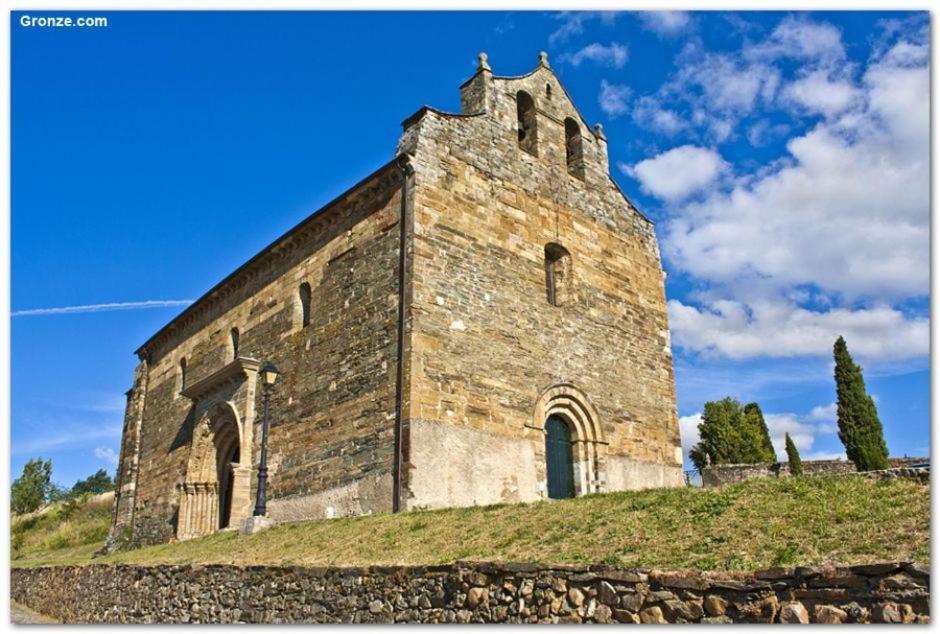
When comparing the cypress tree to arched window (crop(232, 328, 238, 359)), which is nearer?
arched window (crop(232, 328, 238, 359))

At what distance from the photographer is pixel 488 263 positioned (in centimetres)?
1625

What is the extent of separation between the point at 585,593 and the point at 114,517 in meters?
22.6

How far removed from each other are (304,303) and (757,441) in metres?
27.4

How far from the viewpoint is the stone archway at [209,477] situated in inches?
793

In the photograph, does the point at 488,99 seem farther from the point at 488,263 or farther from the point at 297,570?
the point at 297,570

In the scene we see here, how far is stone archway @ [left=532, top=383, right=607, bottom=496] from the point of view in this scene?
16.5 meters

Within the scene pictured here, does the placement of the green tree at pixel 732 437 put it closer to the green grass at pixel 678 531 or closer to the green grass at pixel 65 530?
the green grass at pixel 65 530

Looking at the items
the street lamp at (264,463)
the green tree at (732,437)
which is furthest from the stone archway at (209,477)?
the green tree at (732,437)

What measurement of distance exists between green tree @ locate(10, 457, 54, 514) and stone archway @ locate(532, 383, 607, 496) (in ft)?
133

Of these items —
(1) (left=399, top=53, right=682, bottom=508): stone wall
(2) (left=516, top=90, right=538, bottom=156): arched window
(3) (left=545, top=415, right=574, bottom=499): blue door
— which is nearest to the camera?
(1) (left=399, top=53, right=682, bottom=508): stone wall

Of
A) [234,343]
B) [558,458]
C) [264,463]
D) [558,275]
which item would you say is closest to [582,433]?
[558,458]

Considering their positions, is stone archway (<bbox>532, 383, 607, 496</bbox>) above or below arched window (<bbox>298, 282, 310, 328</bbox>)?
below

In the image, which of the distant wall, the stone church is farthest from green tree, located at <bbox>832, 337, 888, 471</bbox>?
the stone church

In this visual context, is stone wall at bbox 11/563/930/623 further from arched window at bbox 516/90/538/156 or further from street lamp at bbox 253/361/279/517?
arched window at bbox 516/90/538/156
